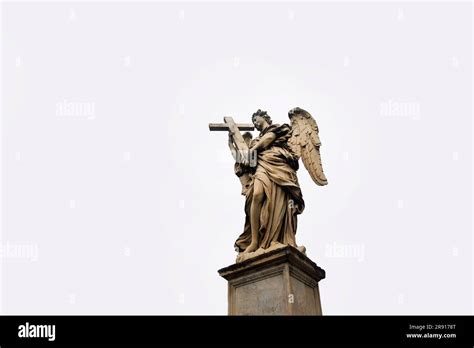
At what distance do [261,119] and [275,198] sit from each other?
66.9 inches

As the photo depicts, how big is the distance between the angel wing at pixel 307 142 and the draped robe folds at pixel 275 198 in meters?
0.19

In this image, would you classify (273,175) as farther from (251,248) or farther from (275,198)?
(251,248)

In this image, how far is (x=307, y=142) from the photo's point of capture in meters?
7.52

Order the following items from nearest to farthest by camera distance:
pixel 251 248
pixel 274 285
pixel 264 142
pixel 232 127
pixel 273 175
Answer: pixel 274 285 → pixel 251 248 → pixel 273 175 → pixel 264 142 → pixel 232 127

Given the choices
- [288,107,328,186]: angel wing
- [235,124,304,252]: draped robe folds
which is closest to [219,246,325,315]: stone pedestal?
[235,124,304,252]: draped robe folds

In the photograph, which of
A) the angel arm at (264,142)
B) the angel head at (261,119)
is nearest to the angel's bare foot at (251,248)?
the angel arm at (264,142)

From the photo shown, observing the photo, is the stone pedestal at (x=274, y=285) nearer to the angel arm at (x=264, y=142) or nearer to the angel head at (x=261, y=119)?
the angel arm at (x=264, y=142)

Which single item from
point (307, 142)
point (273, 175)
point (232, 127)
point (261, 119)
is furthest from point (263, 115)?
point (273, 175)

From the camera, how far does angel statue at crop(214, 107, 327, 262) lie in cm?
669

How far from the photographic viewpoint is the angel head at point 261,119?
25.9 feet

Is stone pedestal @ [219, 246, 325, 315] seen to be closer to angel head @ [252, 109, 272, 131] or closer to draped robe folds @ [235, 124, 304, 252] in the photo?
draped robe folds @ [235, 124, 304, 252]
